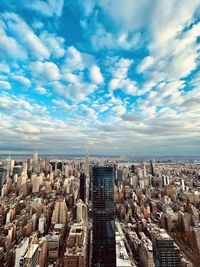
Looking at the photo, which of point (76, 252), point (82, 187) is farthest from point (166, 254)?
point (82, 187)

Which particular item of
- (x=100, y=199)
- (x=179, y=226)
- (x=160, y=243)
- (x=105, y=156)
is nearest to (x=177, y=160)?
(x=105, y=156)

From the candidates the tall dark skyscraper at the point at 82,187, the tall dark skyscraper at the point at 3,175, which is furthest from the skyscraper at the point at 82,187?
the tall dark skyscraper at the point at 3,175

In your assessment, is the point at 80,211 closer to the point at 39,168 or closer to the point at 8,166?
the point at 8,166

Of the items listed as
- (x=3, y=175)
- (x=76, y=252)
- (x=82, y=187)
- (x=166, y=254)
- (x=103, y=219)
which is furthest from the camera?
(x=82, y=187)

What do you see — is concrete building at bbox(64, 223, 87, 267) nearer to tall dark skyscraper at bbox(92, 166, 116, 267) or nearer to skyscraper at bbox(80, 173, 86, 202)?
tall dark skyscraper at bbox(92, 166, 116, 267)

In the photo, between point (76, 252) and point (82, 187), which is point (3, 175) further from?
point (76, 252)

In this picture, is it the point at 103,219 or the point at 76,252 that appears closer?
the point at 76,252

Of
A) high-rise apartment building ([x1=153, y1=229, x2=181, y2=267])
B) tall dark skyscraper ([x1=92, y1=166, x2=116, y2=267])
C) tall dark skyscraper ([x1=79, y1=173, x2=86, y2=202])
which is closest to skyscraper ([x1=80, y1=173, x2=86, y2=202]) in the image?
tall dark skyscraper ([x1=79, y1=173, x2=86, y2=202])

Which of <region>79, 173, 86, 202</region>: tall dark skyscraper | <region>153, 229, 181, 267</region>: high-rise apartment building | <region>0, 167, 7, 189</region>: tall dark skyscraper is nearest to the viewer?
<region>153, 229, 181, 267</region>: high-rise apartment building
